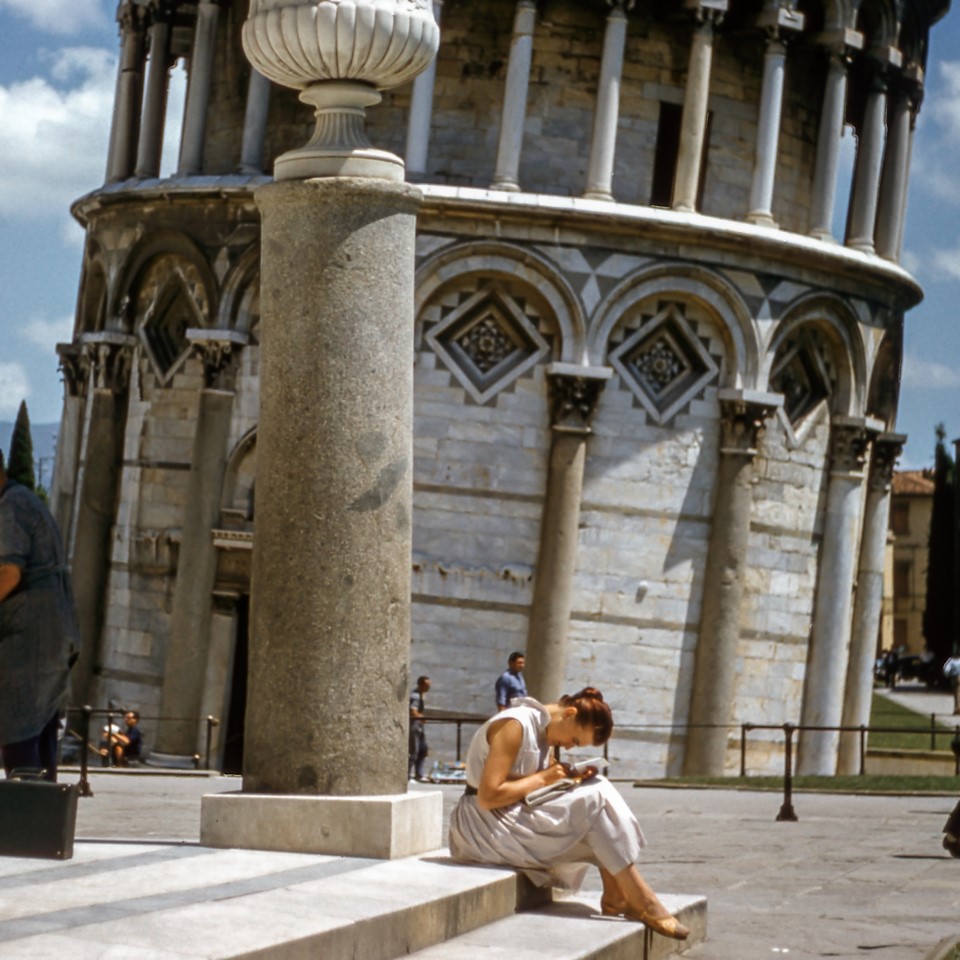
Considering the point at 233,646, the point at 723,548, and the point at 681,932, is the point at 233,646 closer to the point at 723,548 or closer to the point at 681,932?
the point at 723,548

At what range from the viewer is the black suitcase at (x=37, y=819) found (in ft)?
22.4

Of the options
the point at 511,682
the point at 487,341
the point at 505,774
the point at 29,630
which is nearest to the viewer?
the point at 505,774

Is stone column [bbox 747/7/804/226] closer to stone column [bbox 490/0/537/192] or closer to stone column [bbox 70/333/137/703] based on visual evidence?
stone column [bbox 490/0/537/192]

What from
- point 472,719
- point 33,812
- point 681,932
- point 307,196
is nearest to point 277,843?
point 33,812

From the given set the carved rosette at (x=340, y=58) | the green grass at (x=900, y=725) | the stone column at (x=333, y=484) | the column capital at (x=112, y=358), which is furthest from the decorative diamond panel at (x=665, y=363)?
the stone column at (x=333, y=484)

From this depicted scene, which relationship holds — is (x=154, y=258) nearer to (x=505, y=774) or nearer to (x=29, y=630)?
(x=29, y=630)

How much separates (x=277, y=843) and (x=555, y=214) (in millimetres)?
15620

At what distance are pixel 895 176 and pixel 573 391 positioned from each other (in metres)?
6.22

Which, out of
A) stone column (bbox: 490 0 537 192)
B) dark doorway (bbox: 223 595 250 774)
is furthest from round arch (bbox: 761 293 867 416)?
dark doorway (bbox: 223 595 250 774)

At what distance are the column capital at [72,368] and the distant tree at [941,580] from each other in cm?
3577

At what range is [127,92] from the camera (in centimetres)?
2602

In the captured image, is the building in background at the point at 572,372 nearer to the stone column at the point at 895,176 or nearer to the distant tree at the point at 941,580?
the stone column at the point at 895,176

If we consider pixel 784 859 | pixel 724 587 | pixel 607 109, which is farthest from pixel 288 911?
pixel 607 109

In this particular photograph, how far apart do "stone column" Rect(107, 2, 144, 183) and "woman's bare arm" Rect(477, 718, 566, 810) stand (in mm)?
19073
